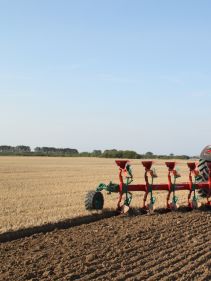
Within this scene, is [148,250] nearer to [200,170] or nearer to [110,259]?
[110,259]

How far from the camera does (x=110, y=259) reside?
17.9 ft

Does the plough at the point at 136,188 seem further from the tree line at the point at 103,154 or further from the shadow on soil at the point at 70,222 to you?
the tree line at the point at 103,154

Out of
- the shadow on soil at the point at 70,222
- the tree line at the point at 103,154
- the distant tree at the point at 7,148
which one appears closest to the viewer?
the shadow on soil at the point at 70,222

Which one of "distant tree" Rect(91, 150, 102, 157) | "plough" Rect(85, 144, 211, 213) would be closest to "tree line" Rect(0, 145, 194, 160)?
"distant tree" Rect(91, 150, 102, 157)

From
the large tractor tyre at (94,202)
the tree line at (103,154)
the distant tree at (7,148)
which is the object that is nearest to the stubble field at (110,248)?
the large tractor tyre at (94,202)

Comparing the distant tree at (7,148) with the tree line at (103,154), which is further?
the distant tree at (7,148)

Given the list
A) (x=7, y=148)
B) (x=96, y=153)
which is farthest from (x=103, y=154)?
(x=7, y=148)

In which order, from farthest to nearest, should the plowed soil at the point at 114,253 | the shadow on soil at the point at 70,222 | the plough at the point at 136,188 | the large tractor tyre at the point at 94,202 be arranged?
1. the large tractor tyre at the point at 94,202
2. the plough at the point at 136,188
3. the shadow on soil at the point at 70,222
4. the plowed soil at the point at 114,253

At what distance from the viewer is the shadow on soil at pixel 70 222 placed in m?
7.07

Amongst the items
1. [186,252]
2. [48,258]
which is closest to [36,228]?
[48,258]

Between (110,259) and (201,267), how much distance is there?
1006 mm

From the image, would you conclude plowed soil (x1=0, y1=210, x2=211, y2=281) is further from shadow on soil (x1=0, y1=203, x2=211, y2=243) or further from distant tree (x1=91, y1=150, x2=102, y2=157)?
distant tree (x1=91, y1=150, x2=102, y2=157)

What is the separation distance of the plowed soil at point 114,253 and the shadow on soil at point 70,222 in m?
0.34

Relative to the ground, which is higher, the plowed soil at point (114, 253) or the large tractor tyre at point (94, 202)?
the large tractor tyre at point (94, 202)
